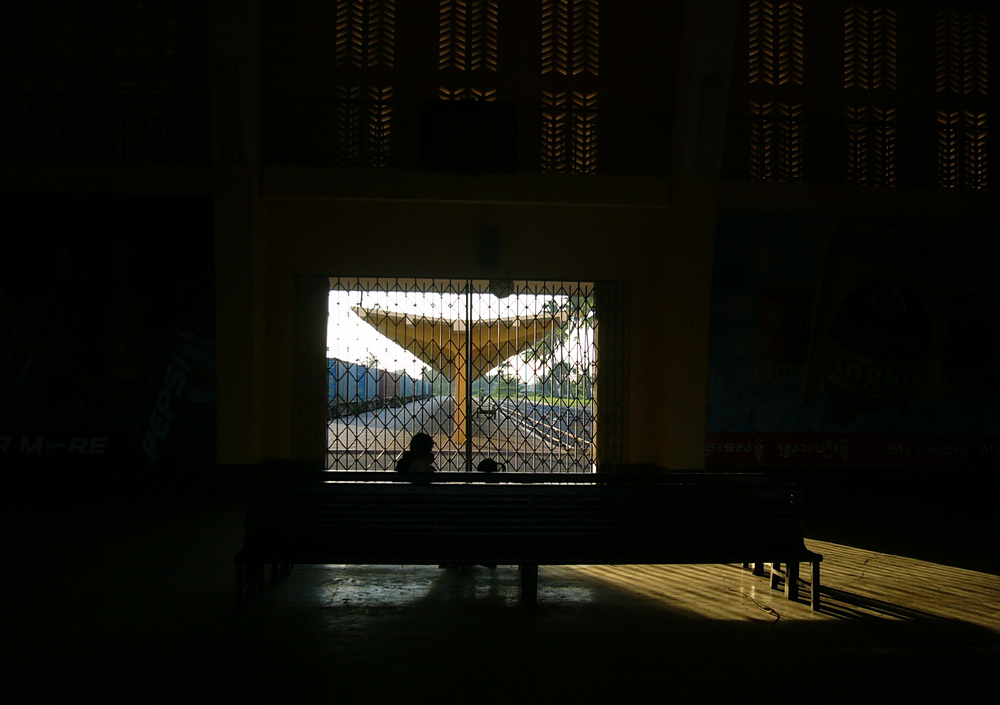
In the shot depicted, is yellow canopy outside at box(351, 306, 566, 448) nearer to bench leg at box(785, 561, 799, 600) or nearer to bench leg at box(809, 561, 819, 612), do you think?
bench leg at box(785, 561, 799, 600)

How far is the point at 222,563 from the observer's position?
19.7ft

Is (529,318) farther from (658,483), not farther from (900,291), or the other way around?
(658,483)

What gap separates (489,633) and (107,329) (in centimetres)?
686

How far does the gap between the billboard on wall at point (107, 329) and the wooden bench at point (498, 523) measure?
15.5 ft

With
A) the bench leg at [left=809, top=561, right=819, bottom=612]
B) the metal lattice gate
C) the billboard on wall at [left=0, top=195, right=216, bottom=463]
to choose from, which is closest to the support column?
the billboard on wall at [left=0, top=195, right=216, bottom=463]

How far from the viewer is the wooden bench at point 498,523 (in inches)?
191

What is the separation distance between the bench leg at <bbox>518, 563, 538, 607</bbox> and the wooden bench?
61 mm

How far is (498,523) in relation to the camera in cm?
489

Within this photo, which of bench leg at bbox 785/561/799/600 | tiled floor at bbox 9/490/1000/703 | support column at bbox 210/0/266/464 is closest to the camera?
tiled floor at bbox 9/490/1000/703

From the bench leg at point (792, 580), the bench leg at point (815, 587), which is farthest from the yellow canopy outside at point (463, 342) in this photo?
the bench leg at point (815, 587)

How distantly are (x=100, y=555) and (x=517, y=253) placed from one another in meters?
5.83

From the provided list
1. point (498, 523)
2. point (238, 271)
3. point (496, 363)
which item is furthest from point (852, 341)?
point (238, 271)

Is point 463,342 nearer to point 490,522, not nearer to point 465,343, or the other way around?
point 465,343

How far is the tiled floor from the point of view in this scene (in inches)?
141
